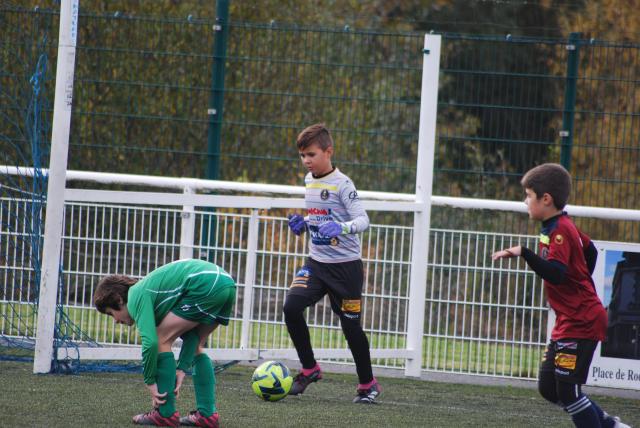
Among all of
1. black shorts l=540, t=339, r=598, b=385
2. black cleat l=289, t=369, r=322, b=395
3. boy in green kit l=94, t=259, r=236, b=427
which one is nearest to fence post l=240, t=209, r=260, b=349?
black cleat l=289, t=369, r=322, b=395

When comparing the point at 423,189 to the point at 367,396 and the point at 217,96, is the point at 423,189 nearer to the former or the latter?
the point at 367,396

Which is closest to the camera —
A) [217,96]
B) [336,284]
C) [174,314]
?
[174,314]

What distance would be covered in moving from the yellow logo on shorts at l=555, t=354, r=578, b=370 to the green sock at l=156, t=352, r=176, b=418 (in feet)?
6.21

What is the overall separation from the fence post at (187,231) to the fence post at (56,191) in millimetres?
→ 1023

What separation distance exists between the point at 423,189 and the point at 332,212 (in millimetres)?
1362

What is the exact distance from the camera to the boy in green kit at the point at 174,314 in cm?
514

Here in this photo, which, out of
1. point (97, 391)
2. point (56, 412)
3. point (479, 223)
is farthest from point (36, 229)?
point (479, 223)

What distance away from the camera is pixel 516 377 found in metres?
7.91

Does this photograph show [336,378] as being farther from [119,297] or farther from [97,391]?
[119,297]

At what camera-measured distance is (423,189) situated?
302 inches

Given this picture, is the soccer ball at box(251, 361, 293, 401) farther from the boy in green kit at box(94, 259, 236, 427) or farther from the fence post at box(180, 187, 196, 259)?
the fence post at box(180, 187, 196, 259)

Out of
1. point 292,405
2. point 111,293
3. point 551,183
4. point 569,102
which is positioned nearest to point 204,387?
point 111,293

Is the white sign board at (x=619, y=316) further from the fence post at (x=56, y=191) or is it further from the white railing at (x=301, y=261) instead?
the fence post at (x=56, y=191)

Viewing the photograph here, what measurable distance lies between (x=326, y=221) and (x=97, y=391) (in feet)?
5.62
